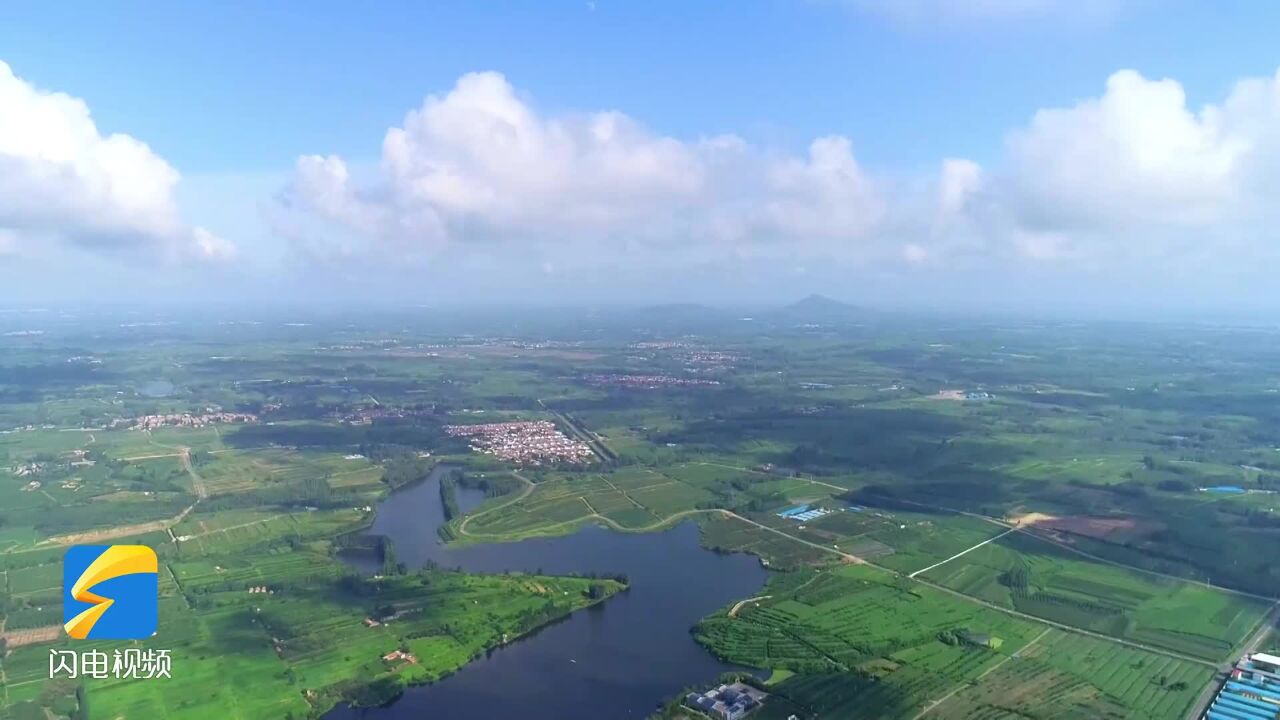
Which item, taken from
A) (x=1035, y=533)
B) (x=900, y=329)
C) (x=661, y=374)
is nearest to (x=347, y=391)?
(x=661, y=374)

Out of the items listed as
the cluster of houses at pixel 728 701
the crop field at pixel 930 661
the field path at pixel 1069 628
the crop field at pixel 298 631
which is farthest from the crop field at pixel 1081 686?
the crop field at pixel 298 631

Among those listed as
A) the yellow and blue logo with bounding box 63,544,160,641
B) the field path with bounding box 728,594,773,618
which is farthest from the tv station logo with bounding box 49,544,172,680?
the field path with bounding box 728,594,773,618

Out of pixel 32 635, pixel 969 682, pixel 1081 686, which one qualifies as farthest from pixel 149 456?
pixel 1081 686

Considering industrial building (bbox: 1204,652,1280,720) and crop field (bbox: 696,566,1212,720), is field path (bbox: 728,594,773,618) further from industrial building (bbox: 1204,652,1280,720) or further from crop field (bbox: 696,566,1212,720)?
industrial building (bbox: 1204,652,1280,720)

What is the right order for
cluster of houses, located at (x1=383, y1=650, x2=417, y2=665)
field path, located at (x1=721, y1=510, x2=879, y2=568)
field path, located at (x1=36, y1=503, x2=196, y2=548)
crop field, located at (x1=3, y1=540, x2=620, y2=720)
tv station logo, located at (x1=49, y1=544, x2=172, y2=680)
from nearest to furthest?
tv station logo, located at (x1=49, y1=544, x2=172, y2=680) → crop field, located at (x1=3, y1=540, x2=620, y2=720) → cluster of houses, located at (x1=383, y1=650, x2=417, y2=665) → field path, located at (x1=721, y1=510, x2=879, y2=568) → field path, located at (x1=36, y1=503, x2=196, y2=548)

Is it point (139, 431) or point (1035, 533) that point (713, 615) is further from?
point (139, 431)

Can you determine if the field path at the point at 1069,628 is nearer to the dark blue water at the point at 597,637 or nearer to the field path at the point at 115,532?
the dark blue water at the point at 597,637

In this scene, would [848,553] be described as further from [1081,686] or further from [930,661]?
[1081,686]
